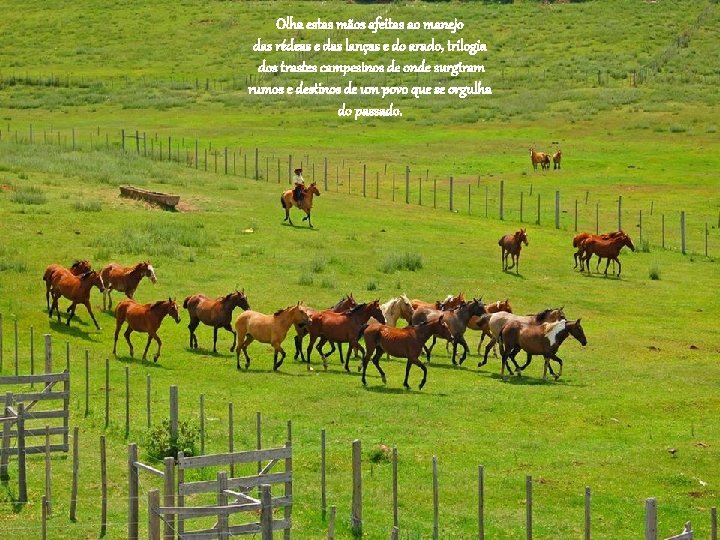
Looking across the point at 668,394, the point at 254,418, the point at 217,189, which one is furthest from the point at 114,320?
the point at 217,189

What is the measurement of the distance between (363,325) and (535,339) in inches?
160

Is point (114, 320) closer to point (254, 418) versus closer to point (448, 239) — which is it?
point (254, 418)

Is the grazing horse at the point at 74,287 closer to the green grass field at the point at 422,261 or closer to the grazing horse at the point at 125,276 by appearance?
the green grass field at the point at 422,261

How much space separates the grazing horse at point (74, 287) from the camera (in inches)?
1453

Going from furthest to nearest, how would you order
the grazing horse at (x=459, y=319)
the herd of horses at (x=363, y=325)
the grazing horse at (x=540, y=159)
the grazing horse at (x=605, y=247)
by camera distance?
the grazing horse at (x=540, y=159), the grazing horse at (x=605, y=247), the grazing horse at (x=459, y=319), the herd of horses at (x=363, y=325)

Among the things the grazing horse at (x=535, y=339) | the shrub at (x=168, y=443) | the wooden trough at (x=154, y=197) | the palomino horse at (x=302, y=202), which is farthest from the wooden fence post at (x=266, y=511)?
the wooden trough at (x=154, y=197)

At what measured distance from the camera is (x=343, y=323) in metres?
34.1

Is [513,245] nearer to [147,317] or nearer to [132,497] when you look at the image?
[147,317]

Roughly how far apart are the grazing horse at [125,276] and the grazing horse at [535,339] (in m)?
10.8

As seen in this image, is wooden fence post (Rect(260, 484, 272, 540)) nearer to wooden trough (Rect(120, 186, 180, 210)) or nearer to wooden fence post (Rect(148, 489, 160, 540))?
Answer: wooden fence post (Rect(148, 489, 160, 540))

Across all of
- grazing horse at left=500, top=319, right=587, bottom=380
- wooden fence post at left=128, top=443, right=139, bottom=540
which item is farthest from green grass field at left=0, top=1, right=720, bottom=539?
wooden fence post at left=128, top=443, right=139, bottom=540

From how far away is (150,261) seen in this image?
44.7 meters

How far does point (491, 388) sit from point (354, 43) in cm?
9706

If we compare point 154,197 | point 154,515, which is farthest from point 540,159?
point 154,515
